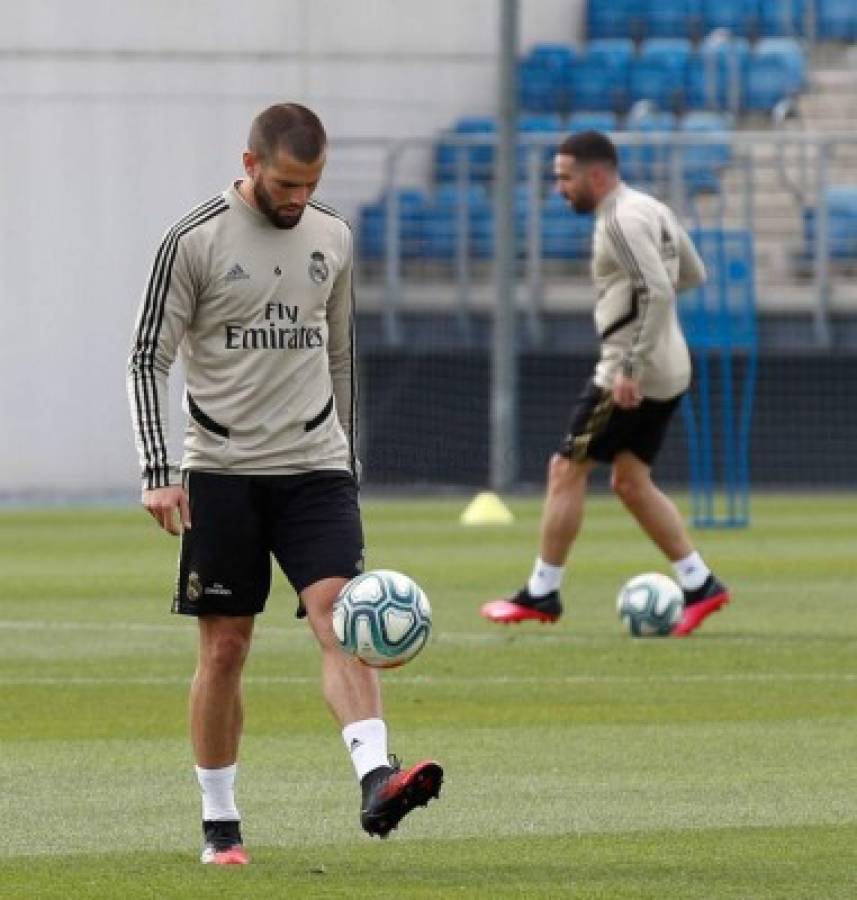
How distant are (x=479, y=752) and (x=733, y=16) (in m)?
23.4

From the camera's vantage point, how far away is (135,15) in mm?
29641

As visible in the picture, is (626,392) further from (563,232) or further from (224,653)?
(563,232)

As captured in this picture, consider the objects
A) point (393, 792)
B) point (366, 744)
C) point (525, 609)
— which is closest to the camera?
point (393, 792)

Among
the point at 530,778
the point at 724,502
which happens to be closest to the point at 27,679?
the point at 530,778

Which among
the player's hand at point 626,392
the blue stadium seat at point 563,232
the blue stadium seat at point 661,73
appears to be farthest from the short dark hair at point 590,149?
the blue stadium seat at point 661,73

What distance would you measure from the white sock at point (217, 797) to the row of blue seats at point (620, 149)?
825 inches

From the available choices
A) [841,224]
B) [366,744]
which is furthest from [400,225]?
[366,744]

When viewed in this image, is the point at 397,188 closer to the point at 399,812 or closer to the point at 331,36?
the point at 331,36

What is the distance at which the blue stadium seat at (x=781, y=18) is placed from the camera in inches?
1261

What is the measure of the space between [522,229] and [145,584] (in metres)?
12.7

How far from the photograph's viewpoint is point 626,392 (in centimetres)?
1342

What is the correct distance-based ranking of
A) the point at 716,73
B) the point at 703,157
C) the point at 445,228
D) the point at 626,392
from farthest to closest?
the point at 716,73 → the point at 445,228 → the point at 703,157 → the point at 626,392

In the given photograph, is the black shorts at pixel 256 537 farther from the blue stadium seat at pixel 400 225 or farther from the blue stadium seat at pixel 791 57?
the blue stadium seat at pixel 791 57

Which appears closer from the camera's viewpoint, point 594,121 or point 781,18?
point 594,121
